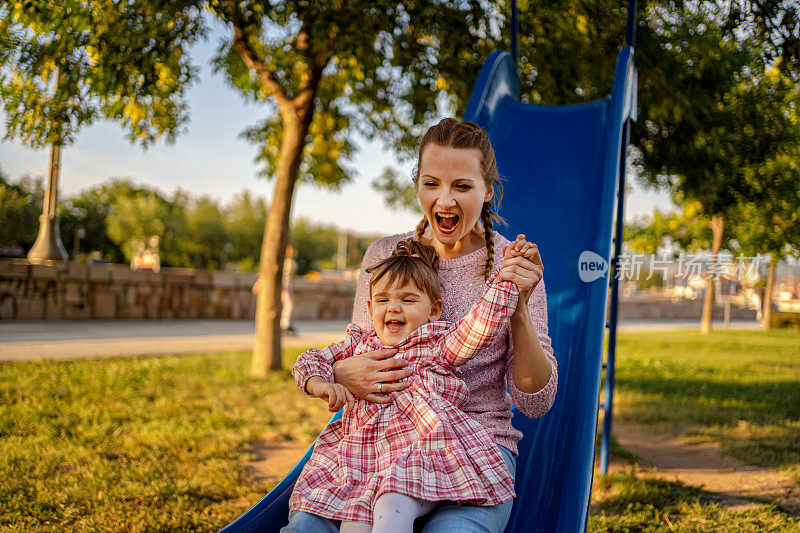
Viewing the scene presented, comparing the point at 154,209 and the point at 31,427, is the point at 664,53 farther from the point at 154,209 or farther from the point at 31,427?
the point at 154,209

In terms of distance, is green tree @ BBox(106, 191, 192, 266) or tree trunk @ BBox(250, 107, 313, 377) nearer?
tree trunk @ BBox(250, 107, 313, 377)

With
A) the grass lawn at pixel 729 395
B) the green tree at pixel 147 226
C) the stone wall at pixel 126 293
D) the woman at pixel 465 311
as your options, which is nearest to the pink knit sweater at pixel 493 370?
the woman at pixel 465 311

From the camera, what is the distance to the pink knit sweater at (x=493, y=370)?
191 cm

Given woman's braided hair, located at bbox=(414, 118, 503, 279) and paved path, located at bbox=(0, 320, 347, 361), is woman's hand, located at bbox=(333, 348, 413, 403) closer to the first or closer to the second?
woman's braided hair, located at bbox=(414, 118, 503, 279)

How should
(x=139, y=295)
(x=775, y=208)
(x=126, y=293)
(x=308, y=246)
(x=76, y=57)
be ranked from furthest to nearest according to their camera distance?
(x=308, y=246) → (x=139, y=295) → (x=126, y=293) → (x=775, y=208) → (x=76, y=57)

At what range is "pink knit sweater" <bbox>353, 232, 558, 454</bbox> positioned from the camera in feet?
6.28

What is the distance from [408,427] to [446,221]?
0.66 m

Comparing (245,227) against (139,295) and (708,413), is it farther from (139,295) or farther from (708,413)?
(708,413)

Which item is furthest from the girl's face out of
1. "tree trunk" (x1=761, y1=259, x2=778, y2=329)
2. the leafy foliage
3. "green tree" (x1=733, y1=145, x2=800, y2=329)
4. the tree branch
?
"tree trunk" (x1=761, y1=259, x2=778, y2=329)

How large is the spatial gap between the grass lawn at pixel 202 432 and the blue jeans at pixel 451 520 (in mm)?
1730

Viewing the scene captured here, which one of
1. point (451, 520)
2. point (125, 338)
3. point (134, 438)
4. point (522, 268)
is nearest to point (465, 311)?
point (522, 268)

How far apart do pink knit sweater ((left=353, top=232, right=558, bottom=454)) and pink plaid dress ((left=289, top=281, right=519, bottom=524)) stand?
7 cm

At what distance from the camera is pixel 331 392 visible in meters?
1.83

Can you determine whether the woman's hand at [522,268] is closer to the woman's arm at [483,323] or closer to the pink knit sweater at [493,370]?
the woman's arm at [483,323]
